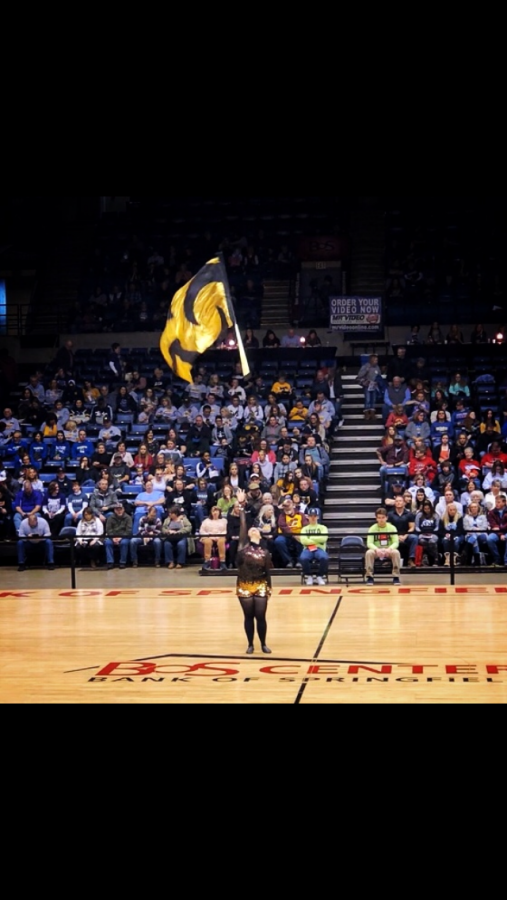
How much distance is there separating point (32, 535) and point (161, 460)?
2.86 metres

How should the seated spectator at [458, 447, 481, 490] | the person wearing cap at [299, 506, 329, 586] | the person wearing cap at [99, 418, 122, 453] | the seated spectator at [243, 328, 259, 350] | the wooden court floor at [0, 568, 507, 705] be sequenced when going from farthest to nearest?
1. the seated spectator at [243, 328, 259, 350]
2. the person wearing cap at [99, 418, 122, 453]
3. the seated spectator at [458, 447, 481, 490]
4. the person wearing cap at [299, 506, 329, 586]
5. the wooden court floor at [0, 568, 507, 705]

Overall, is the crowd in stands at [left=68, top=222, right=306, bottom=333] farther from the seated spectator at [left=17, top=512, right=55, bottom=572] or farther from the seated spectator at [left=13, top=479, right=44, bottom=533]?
the seated spectator at [left=17, top=512, right=55, bottom=572]

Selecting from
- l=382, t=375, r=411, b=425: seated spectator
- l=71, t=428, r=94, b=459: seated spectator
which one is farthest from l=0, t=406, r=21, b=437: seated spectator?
l=382, t=375, r=411, b=425: seated spectator

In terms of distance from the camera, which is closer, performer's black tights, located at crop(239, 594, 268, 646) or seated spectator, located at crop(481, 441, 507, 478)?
performer's black tights, located at crop(239, 594, 268, 646)

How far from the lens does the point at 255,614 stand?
45.2 ft

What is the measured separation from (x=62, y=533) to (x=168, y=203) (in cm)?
1433

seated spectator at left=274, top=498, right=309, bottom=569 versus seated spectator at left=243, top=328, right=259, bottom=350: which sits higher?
seated spectator at left=243, top=328, right=259, bottom=350

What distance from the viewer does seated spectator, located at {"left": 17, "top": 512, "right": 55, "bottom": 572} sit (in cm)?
2159

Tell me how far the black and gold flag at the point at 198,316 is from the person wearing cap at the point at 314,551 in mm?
4159

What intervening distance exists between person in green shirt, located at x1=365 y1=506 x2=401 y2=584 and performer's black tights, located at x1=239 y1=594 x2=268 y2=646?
5886mm

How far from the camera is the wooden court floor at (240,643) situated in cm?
1168

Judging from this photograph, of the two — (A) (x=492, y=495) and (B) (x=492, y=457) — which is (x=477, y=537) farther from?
(B) (x=492, y=457)

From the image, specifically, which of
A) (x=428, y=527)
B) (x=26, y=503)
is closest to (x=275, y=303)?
(x=26, y=503)
